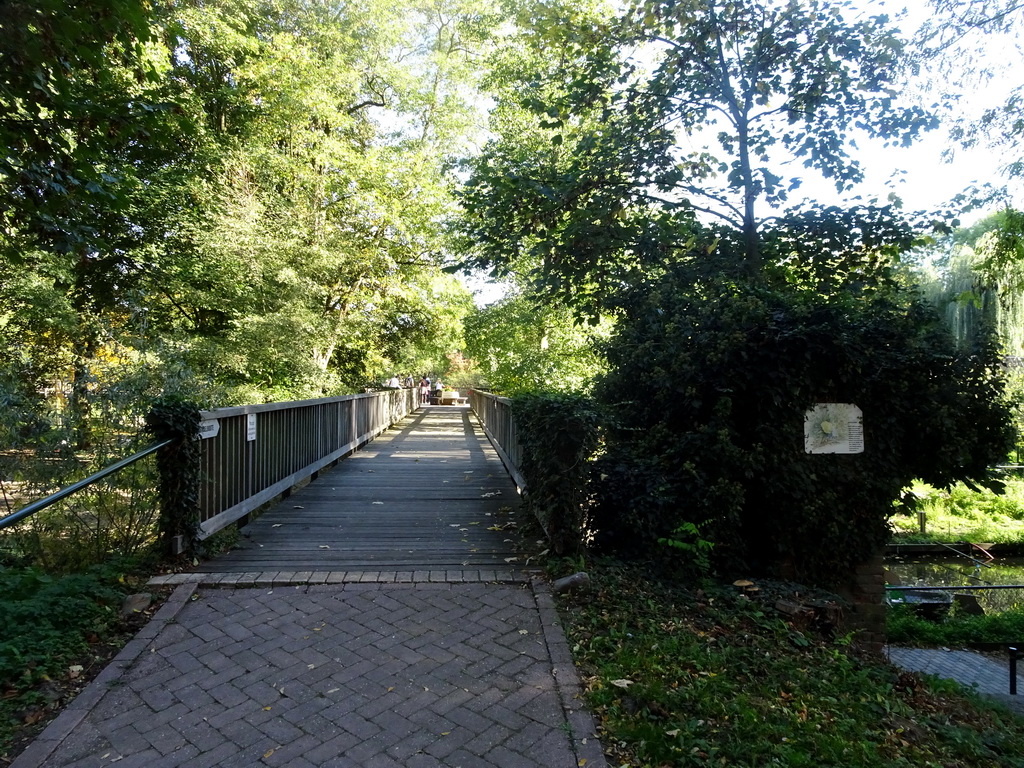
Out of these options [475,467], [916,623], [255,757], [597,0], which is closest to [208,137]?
[597,0]

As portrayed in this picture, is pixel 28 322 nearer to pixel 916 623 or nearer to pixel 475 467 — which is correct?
pixel 475 467

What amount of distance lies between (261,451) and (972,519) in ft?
86.0

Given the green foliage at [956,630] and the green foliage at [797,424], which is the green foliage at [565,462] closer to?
the green foliage at [797,424]

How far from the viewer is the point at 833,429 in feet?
20.5

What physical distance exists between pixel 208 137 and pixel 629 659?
17050mm

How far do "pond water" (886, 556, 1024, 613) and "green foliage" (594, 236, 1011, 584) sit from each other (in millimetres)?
12241

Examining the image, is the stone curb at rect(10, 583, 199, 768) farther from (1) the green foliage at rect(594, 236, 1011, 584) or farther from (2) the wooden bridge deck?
(1) the green foliage at rect(594, 236, 1011, 584)

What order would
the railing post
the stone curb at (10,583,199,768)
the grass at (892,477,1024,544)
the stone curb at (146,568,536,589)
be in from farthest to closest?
1. the grass at (892,477,1024,544)
2. the railing post
3. the stone curb at (146,568,536,589)
4. the stone curb at (10,583,199,768)

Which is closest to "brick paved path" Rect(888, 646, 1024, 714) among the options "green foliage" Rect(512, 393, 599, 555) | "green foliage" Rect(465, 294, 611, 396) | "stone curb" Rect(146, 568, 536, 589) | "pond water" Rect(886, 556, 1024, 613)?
"pond water" Rect(886, 556, 1024, 613)

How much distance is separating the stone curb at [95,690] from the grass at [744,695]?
2.39 meters

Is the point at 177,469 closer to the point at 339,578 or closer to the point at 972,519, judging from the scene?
the point at 339,578

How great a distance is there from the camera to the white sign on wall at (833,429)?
6215mm

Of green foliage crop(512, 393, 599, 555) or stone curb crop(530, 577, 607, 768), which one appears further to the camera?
green foliage crop(512, 393, 599, 555)

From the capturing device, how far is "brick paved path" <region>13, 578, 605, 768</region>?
278 centimetres
